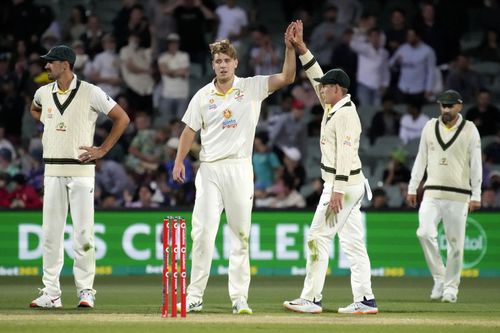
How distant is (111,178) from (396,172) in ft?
15.7

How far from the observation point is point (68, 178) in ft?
40.8

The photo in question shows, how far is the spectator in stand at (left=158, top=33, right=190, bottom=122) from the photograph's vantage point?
2272 centimetres

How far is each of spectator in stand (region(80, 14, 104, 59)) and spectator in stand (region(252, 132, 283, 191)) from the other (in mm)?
4070

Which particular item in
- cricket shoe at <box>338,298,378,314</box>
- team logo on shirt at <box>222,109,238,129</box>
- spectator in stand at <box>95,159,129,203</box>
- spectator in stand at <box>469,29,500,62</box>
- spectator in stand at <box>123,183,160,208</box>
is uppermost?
spectator in stand at <box>469,29,500,62</box>

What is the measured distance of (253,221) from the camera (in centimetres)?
1895

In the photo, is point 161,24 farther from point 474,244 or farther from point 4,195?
point 474,244

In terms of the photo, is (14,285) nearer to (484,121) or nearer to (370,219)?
(370,219)

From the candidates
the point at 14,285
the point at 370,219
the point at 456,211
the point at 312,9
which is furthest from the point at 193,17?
the point at 456,211

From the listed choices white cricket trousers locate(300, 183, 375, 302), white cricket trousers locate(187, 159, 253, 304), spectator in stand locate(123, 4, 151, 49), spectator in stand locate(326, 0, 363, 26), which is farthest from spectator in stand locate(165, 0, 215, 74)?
white cricket trousers locate(187, 159, 253, 304)

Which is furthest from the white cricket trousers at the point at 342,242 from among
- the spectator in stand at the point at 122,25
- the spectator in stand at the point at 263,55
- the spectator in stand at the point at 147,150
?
the spectator in stand at the point at 122,25

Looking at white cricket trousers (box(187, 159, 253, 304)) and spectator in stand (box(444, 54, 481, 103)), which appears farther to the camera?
spectator in stand (box(444, 54, 481, 103))

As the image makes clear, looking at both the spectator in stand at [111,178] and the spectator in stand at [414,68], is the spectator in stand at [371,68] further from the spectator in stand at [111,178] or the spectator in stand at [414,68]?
the spectator in stand at [111,178]

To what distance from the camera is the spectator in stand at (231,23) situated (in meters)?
23.6

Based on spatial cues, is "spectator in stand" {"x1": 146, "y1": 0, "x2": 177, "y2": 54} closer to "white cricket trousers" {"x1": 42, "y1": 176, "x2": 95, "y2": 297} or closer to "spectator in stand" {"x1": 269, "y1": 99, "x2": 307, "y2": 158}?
"spectator in stand" {"x1": 269, "y1": 99, "x2": 307, "y2": 158}
